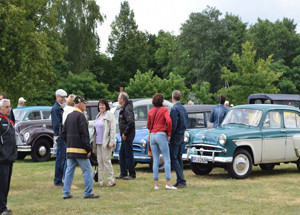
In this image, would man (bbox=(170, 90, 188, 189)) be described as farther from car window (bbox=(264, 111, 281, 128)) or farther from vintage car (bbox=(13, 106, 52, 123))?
vintage car (bbox=(13, 106, 52, 123))

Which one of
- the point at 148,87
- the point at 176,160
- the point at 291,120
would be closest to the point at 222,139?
the point at 176,160

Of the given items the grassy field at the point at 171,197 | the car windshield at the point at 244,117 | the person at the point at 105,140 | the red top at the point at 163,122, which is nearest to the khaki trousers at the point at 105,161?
the person at the point at 105,140

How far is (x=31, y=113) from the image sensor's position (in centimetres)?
1731

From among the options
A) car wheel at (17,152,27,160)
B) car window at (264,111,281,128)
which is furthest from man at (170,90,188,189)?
car wheel at (17,152,27,160)

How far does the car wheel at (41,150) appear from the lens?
656 inches

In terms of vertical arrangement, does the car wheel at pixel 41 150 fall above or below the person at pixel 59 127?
below

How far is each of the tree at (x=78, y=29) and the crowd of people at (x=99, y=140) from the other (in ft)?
129

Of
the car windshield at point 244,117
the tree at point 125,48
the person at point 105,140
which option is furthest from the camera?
the tree at point 125,48

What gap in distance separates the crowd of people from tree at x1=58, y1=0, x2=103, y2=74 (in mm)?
39311

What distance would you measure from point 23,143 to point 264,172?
829 cm

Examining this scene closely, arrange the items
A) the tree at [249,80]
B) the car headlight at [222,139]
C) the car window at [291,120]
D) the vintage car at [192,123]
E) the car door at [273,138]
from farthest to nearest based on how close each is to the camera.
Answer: the tree at [249,80]
the vintage car at [192,123]
the car window at [291,120]
the car door at [273,138]
the car headlight at [222,139]

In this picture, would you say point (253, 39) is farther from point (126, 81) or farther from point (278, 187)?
point (278, 187)

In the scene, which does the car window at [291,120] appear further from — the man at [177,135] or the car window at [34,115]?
the car window at [34,115]

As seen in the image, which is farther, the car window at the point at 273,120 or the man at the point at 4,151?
the car window at the point at 273,120
